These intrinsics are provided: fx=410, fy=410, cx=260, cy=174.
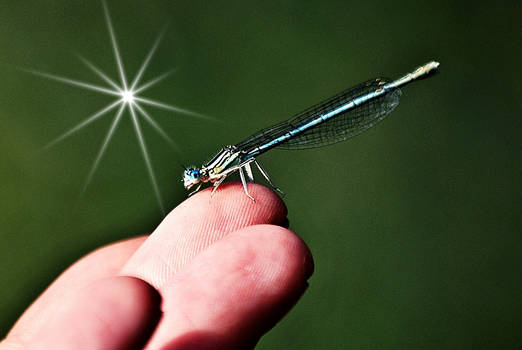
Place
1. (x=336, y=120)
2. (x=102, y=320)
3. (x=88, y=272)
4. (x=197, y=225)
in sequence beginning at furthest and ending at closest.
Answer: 1. (x=336, y=120)
2. (x=88, y=272)
3. (x=197, y=225)
4. (x=102, y=320)

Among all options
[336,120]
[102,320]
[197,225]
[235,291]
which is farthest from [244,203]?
[336,120]

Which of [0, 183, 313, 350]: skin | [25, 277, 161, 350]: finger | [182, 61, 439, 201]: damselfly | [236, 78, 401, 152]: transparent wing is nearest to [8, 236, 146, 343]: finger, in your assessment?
[0, 183, 313, 350]: skin

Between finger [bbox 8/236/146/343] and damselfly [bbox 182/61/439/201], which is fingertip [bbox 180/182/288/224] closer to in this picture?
damselfly [bbox 182/61/439/201]

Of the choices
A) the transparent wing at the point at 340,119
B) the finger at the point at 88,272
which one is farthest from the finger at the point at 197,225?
the transparent wing at the point at 340,119

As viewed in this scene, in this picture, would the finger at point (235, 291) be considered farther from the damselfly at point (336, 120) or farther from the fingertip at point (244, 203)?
the damselfly at point (336, 120)

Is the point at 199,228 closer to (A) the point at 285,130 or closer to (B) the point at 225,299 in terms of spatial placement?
(B) the point at 225,299

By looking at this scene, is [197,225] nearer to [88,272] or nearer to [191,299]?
[191,299]
